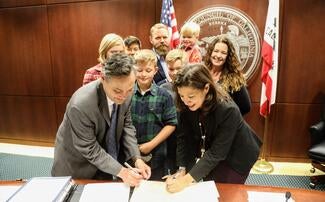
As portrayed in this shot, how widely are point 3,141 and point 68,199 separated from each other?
3.96 meters

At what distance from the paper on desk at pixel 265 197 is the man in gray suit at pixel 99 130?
0.53m

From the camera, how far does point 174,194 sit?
1378 millimetres

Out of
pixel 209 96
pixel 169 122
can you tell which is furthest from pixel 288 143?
pixel 209 96

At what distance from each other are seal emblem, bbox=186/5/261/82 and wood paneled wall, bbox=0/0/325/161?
0.08 meters

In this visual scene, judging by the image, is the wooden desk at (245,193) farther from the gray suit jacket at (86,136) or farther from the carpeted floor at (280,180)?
the carpeted floor at (280,180)

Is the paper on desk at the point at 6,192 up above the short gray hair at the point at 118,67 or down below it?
below

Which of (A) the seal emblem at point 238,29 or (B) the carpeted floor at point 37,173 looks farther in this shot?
(A) the seal emblem at point 238,29

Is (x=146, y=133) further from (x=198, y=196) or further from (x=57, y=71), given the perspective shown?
(x=57, y=71)

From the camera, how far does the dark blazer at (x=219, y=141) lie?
1.52 metres

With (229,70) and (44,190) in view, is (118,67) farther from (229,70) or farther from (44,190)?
(229,70)

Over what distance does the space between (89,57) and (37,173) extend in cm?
161

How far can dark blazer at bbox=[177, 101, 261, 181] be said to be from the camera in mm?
1524

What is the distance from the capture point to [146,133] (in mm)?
2115

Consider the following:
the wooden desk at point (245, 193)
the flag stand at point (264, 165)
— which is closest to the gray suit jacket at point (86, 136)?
the wooden desk at point (245, 193)
